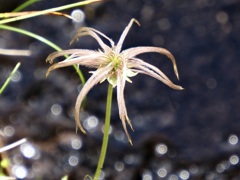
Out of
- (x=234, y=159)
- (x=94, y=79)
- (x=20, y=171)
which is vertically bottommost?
(x=234, y=159)

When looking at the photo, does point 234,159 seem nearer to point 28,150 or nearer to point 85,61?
point 28,150

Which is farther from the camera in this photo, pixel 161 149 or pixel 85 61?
pixel 161 149

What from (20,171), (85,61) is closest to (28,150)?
(20,171)

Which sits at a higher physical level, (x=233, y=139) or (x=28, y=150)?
(x=28, y=150)

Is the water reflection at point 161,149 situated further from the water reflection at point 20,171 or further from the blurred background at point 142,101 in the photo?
the water reflection at point 20,171

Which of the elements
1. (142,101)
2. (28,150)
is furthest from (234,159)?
(28,150)

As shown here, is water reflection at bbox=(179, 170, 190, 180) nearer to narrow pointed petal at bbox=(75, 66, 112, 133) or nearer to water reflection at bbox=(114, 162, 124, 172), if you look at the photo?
water reflection at bbox=(114, 162, 124, 172)

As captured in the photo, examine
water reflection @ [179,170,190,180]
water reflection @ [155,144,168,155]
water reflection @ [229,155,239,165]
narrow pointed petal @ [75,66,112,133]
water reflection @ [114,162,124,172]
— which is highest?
narrow pointed petal @ [75,66,112,133]

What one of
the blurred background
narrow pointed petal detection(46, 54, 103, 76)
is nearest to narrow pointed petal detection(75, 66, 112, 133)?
narrow pointed petal detection(46, 54, 103, 76)
